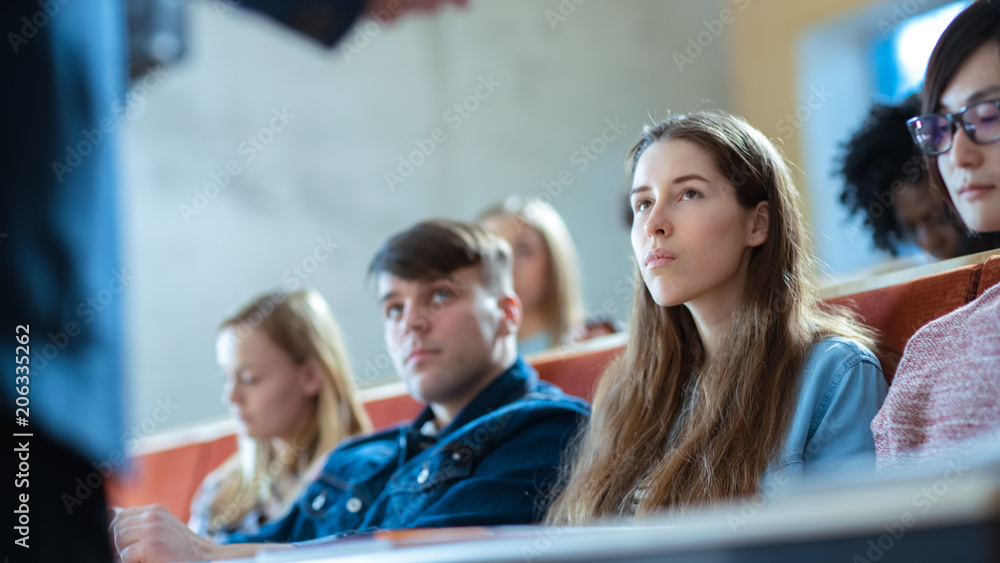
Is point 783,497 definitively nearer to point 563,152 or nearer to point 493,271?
point 493,271

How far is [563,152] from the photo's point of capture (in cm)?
527

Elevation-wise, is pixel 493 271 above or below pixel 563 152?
below

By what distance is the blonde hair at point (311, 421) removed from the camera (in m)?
2.21

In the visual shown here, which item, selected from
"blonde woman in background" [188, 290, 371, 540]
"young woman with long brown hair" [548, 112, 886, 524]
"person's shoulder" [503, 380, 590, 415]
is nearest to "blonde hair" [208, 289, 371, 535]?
"blonde woman in background" [188, 290, 371, 540]

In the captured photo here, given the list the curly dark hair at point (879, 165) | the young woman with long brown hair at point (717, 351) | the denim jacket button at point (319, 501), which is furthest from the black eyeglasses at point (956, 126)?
the denim jacket button at point (319, 501)

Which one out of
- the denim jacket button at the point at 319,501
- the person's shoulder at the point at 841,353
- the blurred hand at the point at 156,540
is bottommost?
the denim jacket button at the point at 319,501

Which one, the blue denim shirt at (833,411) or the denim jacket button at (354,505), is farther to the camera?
the denim jacket button at (354,505)

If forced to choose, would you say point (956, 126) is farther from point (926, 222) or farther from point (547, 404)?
point (547, 404)

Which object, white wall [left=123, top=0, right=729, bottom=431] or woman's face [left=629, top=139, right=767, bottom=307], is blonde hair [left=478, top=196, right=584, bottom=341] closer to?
white wall [left=123, top=0, right=729, bottom=431]

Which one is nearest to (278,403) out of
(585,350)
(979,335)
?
(585,350)

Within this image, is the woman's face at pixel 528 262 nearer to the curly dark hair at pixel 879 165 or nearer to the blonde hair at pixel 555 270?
the blonde hair at pixel 555 270

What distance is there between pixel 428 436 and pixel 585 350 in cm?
36

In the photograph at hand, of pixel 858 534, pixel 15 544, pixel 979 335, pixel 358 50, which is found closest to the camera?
pixel 858 534

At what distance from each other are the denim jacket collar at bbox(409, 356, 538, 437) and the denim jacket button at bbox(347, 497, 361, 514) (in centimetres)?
19
